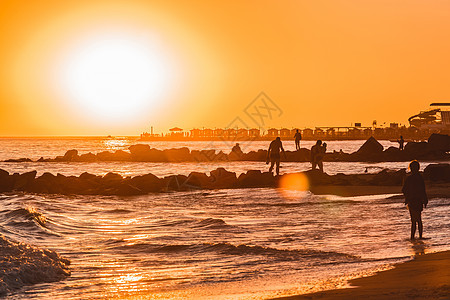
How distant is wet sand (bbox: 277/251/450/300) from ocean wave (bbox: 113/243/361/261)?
1.69m

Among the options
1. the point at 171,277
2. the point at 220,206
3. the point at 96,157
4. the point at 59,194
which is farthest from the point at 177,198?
the point at 96,157

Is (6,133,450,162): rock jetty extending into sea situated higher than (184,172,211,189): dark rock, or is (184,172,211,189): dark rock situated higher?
(6,133,450,162): rock jetty extending into sea

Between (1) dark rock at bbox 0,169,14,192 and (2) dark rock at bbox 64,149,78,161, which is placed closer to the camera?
(1) dark rock at bbox 0,169,14,192

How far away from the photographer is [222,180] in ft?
99.3

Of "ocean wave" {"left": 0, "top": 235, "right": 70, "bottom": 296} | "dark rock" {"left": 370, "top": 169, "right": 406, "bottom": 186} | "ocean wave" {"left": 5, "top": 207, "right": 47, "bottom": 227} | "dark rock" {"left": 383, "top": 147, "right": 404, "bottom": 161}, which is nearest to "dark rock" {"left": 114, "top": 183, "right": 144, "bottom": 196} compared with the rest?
"ocean wave" {"left": 5, "top": 207, "right": 47, "bottom": 227}

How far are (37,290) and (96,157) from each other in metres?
63.7

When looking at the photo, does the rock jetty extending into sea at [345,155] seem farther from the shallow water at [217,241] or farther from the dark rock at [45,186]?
the shallow water at [217,241]

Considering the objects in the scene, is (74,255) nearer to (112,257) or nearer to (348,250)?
(112,257)

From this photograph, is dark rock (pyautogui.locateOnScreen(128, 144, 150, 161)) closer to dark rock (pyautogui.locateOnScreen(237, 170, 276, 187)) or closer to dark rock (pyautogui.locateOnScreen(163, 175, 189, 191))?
dark rock (pyautogui.locateOnScreen(163, 175, 189, 191))

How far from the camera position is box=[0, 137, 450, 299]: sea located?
9.26 m

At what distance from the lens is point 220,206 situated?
70.1ft

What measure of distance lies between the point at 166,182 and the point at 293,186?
685cm

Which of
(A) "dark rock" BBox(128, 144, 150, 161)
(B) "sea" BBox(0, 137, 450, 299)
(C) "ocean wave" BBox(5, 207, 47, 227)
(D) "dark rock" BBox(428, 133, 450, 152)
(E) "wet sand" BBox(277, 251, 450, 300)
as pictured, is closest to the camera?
(E) "wet sand" BBox(277, 251, 450, 300)

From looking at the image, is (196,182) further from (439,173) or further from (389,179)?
(439,173)
